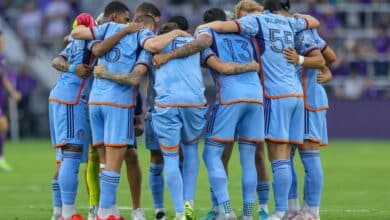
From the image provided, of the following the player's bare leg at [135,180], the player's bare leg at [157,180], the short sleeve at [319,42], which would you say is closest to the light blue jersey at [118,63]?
the player's bare leg at [135,180]

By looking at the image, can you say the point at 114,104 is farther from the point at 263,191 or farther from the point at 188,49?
the point at 263,191

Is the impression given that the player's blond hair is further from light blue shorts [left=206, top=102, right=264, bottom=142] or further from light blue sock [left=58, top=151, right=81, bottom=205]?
light blue sock [left=58, top=151, right=81, bottom=205]

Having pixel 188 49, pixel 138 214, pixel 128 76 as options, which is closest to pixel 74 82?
pixel 128 76

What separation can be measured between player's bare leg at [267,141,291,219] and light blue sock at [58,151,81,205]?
7.49 feet

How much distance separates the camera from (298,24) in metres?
14.3

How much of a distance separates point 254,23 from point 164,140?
1681 mm

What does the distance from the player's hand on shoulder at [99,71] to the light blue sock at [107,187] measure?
43.2 inches

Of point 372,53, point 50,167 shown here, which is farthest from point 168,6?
point 50,167

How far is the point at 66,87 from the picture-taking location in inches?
561

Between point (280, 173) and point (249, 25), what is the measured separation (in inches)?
67.8

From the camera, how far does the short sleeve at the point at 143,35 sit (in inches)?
540

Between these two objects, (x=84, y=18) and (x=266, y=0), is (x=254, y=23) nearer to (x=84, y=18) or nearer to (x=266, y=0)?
(x=266, y=0)

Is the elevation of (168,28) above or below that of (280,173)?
above

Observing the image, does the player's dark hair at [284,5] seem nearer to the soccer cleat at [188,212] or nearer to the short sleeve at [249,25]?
the short sleeve at [249,25]
